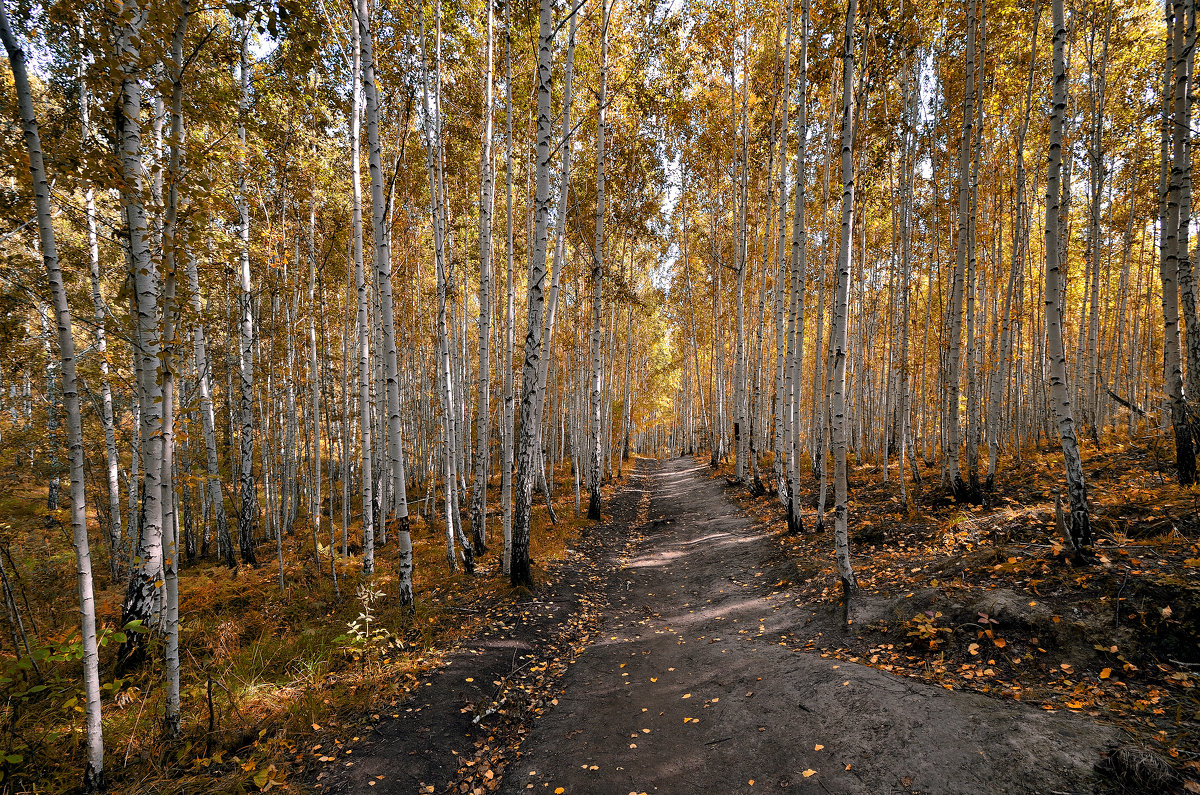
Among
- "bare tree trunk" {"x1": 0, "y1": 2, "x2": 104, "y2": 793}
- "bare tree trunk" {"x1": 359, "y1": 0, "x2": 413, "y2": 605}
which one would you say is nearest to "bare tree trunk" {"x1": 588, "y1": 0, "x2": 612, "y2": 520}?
"bare tree trunk" {"x1": 359, "y1": 0, "x2": 413, "y2": 605}

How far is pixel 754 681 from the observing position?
15.8 ft

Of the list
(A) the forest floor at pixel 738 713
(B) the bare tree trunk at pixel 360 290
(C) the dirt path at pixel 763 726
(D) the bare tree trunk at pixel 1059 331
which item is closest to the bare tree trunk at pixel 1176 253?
(D) the bare tree trunk at pixel 1059 331

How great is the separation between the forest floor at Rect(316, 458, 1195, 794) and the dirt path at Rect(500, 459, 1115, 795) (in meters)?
0.01

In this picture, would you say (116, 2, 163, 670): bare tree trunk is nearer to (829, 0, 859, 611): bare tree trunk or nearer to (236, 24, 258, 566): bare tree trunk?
(236, 24, 258, 566): bare tree trunk

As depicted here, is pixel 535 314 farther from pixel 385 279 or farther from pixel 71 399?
pixel 71 399

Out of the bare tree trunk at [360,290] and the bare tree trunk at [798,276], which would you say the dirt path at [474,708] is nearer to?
the bare tree trunk at [360,290]

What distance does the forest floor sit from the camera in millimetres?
3117

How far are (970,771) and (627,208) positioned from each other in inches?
594

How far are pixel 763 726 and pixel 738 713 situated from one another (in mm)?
322

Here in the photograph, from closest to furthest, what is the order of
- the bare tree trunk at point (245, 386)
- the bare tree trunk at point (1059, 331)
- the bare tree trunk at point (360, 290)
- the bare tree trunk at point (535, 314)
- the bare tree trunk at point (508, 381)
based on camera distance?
the bare tree trunk at point (1059, 331) → the bare tree trunk at point (535, 314) → the bare tree trunk at point (360, 290) → the bare tree trunk at point (508, 381) → the bare tree trunk at point (245, 386)

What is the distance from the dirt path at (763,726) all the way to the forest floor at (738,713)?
14 mm

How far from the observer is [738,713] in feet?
14.3

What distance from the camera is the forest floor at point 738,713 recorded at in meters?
3.12

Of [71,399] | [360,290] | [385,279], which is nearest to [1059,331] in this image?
[385,279]
